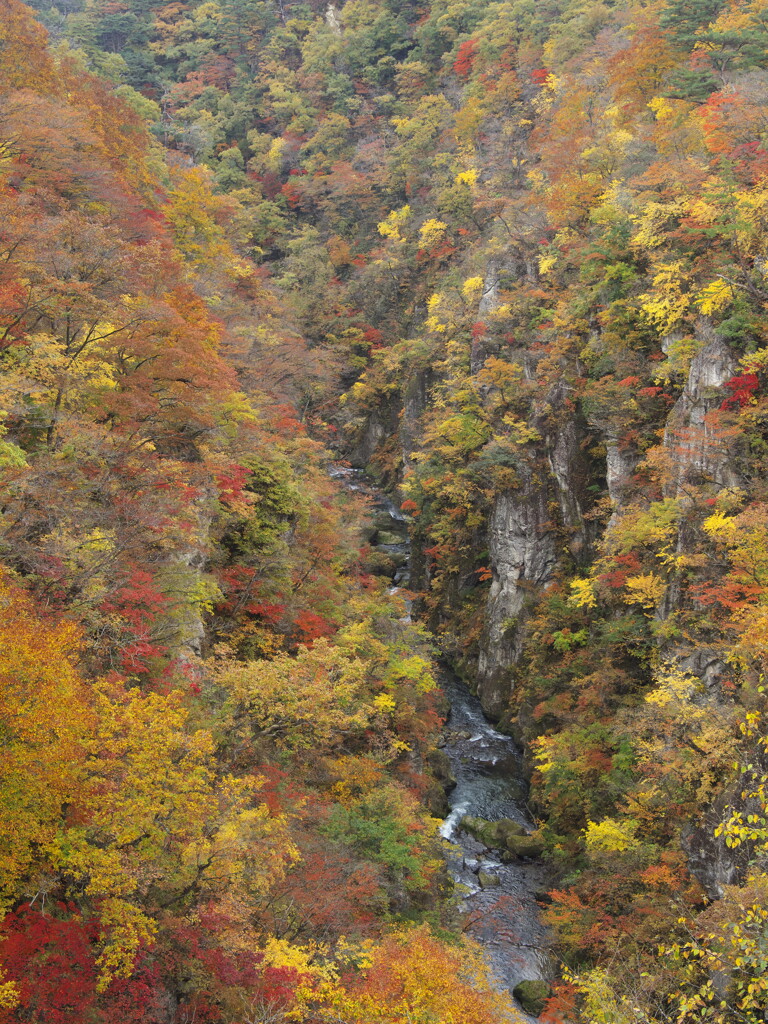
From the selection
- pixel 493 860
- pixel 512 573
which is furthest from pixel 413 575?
pixel 493 860

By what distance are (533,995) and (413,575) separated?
76.0 ft

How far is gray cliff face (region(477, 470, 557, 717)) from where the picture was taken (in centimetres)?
2936

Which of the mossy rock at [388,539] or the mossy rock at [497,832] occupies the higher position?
the mossy rock at [497,832]

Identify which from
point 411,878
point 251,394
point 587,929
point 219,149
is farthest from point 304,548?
point 219,149

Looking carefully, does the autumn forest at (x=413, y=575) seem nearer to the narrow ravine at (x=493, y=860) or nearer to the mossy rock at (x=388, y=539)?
the mossy rock at (x=388, y=539)

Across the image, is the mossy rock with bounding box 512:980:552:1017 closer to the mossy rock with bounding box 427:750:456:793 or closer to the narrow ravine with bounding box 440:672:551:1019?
the narrow ravine with bounding box 440:672:551:1019

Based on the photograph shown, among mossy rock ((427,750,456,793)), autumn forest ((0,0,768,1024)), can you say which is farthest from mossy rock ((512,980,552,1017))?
mossy rock ((427,750,456,793))

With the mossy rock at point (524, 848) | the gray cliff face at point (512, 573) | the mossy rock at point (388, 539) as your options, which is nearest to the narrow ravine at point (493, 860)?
the mossy rock at point (524, 848)

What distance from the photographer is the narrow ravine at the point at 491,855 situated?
Result: 18.5m

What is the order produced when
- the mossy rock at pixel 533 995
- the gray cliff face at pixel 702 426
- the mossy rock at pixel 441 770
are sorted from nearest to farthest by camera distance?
the mossy rock at pixel 533 995 < the gray cliff face at pixel 702 426 < the mossy rock at pixel 441 770

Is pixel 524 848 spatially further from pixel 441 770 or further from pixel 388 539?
pixel 388 539

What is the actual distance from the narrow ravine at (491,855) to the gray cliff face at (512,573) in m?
1.77

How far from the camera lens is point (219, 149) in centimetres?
6147

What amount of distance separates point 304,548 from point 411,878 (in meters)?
Result: 12.0
